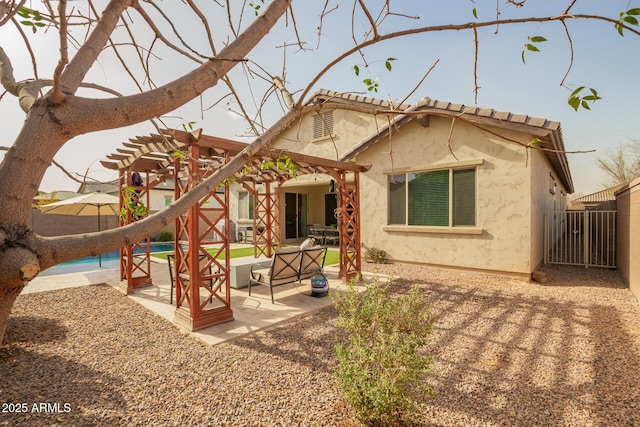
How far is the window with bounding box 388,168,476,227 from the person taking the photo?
9.38 meters

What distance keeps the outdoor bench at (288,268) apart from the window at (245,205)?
1167 centimetres

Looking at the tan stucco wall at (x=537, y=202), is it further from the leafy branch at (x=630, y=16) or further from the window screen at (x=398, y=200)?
the leafy branch at (x=630, y=16)

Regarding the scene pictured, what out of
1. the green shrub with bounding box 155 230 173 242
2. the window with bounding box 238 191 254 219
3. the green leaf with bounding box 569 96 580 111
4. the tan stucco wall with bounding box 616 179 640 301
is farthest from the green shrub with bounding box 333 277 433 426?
the green shrub with bounding box 155 230 173 242

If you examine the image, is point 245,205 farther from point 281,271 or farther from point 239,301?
point 281,271

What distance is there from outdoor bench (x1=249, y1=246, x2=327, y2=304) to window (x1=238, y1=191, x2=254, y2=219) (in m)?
11.7

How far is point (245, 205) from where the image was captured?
19.1 meters

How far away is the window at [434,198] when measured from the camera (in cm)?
938

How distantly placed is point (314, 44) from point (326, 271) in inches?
328

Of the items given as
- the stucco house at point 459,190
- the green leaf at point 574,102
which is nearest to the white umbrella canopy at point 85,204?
the stucco house at point 459,190

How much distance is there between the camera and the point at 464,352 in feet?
14.1

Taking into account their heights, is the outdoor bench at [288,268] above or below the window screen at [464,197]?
below

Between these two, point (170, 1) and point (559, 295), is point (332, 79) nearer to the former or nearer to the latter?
point (170, 1)

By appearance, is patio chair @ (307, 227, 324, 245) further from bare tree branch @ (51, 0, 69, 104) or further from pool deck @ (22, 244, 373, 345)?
bare tree branch @ (51, 0, 69, 104)

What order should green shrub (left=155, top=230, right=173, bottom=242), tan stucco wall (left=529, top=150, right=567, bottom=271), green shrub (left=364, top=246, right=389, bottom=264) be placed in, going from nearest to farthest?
tan stucco wall (left=529, top=150, right=567, bottom=271) < green shrub (left=364, top=246, right=389, bottom=264) < green shrub (left=155, top=230, right=173, bottom=242)
